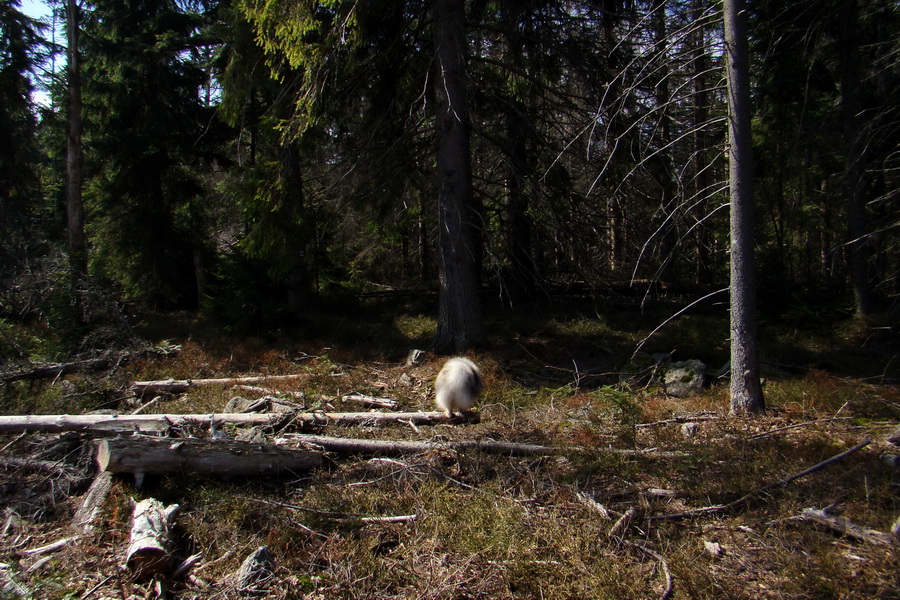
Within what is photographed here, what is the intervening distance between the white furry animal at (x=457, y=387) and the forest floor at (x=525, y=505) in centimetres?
31

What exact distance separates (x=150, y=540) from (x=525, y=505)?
3190 millimetres

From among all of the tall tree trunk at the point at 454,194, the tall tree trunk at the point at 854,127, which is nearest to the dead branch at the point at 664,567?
the tall tree trunk at the point at 454,194

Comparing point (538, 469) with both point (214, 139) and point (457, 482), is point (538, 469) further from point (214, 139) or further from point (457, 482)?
Answer: point (214, 139)

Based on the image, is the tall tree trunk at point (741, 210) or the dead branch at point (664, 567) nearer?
the dead branch at point (664, 567)

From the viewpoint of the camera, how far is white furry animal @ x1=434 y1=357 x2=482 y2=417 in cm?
733

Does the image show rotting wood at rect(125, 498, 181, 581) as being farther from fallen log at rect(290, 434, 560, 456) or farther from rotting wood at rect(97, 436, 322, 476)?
fallen log at rect(290, 434, 560, 456)

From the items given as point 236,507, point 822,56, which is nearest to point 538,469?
point 236,507

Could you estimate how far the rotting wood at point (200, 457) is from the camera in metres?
5.04

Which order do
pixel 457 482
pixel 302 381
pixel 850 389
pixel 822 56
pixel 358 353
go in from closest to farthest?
pixel 457 482
pixel 850 389
pixel 302 381
pixel 358 353
pixel 822 56

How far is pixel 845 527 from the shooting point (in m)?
4.23

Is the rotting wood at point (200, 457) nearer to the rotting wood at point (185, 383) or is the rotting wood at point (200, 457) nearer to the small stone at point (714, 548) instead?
the rotting wood at point (185, 383)

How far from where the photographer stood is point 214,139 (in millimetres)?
19000

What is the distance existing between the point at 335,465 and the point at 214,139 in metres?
16.6

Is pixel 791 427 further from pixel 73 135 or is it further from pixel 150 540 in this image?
pixel 73 135
